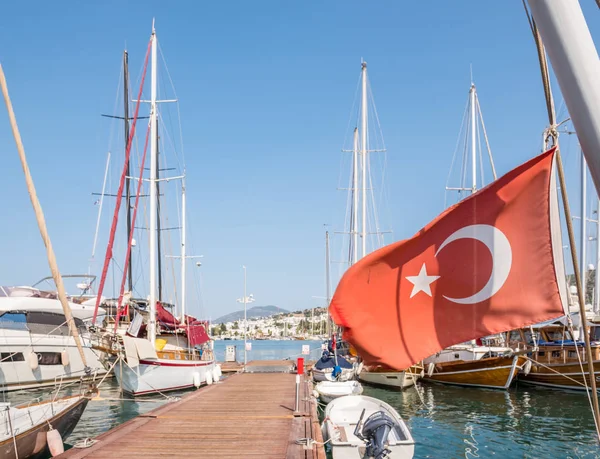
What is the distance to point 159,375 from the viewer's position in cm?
2708

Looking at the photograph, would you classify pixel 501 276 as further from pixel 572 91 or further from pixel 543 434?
pixel 543 434

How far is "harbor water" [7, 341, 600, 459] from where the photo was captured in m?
17.1

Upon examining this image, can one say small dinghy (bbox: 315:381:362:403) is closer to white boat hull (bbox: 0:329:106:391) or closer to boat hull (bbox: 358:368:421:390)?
boat hull (bbox: 358:368:421:390)

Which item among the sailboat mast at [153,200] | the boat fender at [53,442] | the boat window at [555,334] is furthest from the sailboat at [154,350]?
the boat window at [555,334]

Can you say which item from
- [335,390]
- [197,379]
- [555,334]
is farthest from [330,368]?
[555,334]

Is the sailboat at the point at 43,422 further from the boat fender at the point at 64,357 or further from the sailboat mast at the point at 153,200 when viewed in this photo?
the boat fender at the point at 64,357

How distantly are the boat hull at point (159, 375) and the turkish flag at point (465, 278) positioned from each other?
59.4 ft

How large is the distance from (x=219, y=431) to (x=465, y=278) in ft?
27.9

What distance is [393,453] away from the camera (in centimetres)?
1216

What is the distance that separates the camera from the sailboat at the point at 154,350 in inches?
1009

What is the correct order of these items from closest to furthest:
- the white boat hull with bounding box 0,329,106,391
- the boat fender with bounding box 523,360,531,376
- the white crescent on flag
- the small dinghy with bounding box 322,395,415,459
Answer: the white crescent on flag
the small dinghy with bounding box 322,395,415,459
the white boat hull with bounding box 0,329,106,391
the boat fender with bounding box 523,360,531,376

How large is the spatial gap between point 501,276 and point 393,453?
6451 millimetres

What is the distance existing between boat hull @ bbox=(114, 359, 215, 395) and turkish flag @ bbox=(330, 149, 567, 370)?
59.4ft

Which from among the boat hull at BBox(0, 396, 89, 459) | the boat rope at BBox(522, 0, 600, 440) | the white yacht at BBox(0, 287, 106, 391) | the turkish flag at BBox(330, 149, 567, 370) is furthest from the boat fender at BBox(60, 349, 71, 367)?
the boat rope at BBox(522, 0, 600, 440)
